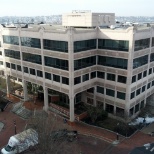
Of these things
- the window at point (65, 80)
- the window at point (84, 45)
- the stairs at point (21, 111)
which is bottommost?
the stairs at point (21, 111)

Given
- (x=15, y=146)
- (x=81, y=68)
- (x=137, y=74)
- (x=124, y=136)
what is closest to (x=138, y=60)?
(x=137, y=74)

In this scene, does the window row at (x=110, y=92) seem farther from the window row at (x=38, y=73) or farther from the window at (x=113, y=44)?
the window at (x=113, y=44)

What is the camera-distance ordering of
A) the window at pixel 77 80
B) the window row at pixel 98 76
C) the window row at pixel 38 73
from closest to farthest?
the window at pixel 77 80 → the window row at pixel 98 76 → the window row at pixel 38 73

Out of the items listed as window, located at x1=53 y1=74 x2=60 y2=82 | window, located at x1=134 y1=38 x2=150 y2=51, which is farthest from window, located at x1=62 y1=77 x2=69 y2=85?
window, located at x1=134 y1=38 x2=150 y2=51

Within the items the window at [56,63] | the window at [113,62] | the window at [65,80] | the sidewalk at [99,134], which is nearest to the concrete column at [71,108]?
the sidewalk at [99,134]

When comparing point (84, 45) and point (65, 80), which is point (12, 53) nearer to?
point (65, 80)

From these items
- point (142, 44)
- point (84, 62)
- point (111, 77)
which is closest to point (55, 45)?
point (84, 62)

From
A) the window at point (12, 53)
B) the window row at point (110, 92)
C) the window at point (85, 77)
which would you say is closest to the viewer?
the window row at point (110, 92)
